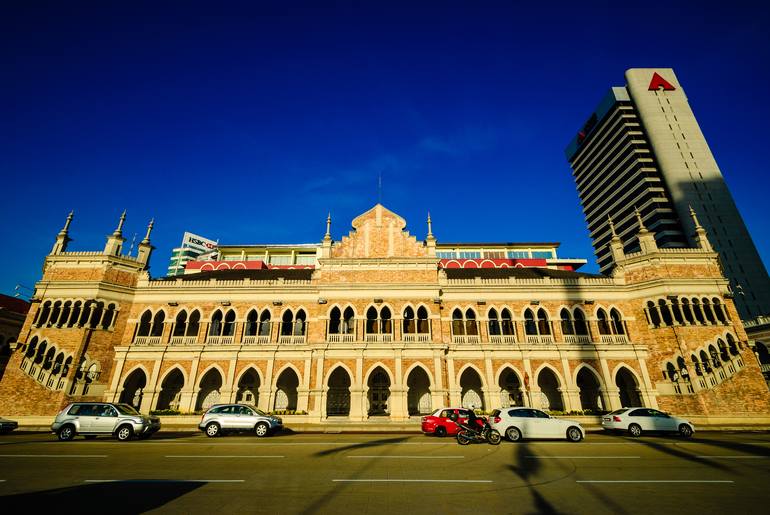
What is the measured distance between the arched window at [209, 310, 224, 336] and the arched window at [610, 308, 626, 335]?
Answer: 29.7 metres

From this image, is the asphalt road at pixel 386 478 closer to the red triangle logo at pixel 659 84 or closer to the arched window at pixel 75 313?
the arched window at pixel 75 313

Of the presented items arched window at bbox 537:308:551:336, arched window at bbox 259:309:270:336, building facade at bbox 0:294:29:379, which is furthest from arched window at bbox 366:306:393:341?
building facade at bbox 0:294:29:379

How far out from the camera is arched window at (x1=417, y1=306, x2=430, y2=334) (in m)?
25.5

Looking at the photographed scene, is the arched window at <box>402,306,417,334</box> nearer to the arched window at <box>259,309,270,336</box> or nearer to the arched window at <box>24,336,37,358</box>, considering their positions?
the arched window at <box>259,309,270,336</box>

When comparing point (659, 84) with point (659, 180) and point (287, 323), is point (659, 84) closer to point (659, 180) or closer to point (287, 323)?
point (659, 180)

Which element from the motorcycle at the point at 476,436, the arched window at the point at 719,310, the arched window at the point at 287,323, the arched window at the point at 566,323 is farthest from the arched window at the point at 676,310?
the arched window at the point at 287,323

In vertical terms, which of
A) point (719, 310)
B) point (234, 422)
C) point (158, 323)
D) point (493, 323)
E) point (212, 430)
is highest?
point (719, 310)

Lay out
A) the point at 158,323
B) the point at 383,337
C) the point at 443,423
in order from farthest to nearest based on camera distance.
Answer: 1. the point at 158,323
2. the point at 383,337
3. the point at 443,423

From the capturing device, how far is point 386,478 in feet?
27.9

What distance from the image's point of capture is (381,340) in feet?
81.5

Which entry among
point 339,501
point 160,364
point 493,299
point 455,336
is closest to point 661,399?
point 493,299

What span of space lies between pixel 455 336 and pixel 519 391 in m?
6.36

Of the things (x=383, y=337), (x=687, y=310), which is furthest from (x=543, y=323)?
(x=383, y=337)

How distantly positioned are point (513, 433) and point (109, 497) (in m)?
13.9
